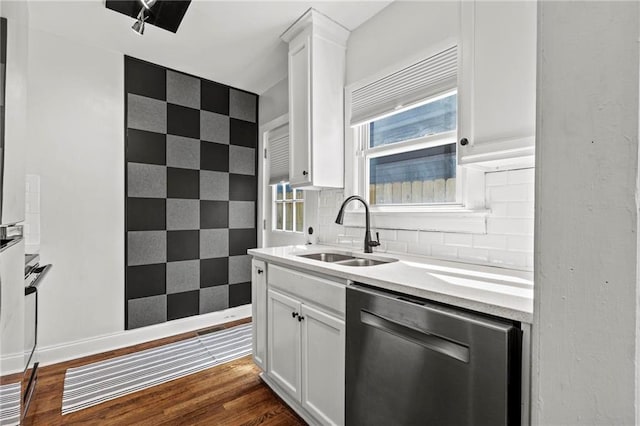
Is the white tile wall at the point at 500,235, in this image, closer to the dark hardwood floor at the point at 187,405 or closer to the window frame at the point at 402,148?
the window frame at the point at 402,148

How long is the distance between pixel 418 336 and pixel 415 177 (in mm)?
1174

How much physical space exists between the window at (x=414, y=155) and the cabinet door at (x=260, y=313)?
0.97m

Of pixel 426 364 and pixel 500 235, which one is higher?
pixel 500 235

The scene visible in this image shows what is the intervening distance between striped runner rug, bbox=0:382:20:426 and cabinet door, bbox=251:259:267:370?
1.23 m

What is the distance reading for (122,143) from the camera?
2811 mm

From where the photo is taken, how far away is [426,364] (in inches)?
42.2

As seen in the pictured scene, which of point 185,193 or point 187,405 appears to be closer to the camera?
point 187,405

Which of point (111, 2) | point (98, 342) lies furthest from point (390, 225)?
point (98, 342)

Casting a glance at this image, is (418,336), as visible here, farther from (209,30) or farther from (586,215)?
(209,30)

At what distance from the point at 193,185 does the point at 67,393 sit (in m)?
1.91

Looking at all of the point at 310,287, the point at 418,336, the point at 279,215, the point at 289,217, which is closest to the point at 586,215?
the point at 418,336

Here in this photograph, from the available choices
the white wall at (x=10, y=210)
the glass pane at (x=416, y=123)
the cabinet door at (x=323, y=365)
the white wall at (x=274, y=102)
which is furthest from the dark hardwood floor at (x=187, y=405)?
the white wall at (x=274, y=102)

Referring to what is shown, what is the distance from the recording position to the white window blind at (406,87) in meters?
1.71

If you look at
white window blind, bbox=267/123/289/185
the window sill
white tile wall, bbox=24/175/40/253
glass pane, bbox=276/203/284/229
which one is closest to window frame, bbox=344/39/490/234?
the window sill
